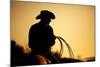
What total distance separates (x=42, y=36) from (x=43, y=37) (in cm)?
1

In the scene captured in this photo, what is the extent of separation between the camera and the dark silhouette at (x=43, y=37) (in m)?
1.78

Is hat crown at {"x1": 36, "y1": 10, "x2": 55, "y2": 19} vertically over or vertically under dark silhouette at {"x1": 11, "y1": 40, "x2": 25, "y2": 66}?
over

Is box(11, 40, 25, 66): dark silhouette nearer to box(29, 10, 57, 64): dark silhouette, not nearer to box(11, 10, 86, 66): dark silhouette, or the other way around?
box(11, 10, 86, 66): dark silhouette

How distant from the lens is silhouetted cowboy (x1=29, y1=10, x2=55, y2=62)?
178 cm

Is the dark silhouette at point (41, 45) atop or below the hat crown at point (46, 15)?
below

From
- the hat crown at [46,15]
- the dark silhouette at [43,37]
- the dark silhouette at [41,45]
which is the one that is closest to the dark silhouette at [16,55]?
the dark silhouette at [41,45]

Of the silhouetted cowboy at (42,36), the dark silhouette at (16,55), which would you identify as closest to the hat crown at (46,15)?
the silhouetted cowboy at (42,36)

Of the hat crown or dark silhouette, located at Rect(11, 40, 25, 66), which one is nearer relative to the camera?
dark silhouette, located at Rect(11, 40, 25, 66)

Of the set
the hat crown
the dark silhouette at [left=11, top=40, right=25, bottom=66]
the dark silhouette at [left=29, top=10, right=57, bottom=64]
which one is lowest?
the dark silhouette at [left=11, top=40, right=25, bottom=66]

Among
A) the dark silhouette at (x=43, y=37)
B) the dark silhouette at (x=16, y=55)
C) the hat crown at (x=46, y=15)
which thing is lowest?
the dark silhouette at (x=16, y=55)

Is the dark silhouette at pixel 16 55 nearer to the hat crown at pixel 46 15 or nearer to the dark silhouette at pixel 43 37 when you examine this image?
the dark silhouette at pixel 43 37

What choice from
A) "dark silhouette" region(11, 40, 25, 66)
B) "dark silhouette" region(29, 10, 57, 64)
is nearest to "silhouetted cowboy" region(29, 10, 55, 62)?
"dark silhouette" region(29, 10, 57, 64)

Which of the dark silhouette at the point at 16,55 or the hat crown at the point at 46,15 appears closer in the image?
the dark silhouette at the point at 16,55
